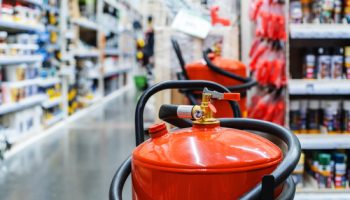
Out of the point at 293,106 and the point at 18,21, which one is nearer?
the point at 293,106

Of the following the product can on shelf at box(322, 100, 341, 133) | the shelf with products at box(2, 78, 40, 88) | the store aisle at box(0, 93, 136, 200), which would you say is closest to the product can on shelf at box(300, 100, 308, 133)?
the product can on shelf at box(322, 100, 341, 133)

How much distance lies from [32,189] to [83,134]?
83.7 inches

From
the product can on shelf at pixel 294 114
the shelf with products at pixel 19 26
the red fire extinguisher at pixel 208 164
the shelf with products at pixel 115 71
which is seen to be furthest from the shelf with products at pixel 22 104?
the shelf with products at pixel 115 71

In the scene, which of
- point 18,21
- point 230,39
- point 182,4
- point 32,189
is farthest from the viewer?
point 18,21

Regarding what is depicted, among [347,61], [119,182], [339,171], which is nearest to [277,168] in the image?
[119,182]

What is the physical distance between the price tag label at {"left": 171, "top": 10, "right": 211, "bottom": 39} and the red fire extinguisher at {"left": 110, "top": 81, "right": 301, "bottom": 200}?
2.45m

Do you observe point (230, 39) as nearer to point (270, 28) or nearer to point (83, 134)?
point (270, 28)

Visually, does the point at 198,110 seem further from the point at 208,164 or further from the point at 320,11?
the point at 320,11

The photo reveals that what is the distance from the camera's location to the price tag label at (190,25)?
11.6ft

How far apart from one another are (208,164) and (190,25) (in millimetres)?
2687

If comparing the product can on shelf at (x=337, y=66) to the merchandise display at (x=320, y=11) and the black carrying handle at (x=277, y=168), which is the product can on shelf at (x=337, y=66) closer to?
the merchandise display at (x=320, y=11)

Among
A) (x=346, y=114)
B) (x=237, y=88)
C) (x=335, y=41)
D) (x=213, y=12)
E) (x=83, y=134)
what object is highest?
(x=213, y=12)

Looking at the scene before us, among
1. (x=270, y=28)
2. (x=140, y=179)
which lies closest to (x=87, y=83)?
(x=270, y=28)

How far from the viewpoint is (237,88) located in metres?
2.50
